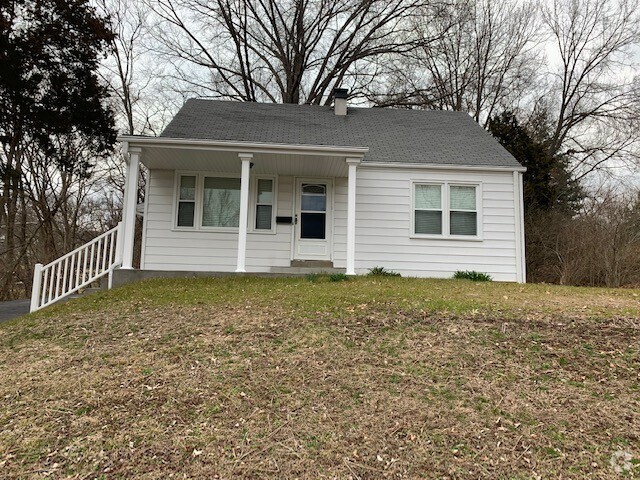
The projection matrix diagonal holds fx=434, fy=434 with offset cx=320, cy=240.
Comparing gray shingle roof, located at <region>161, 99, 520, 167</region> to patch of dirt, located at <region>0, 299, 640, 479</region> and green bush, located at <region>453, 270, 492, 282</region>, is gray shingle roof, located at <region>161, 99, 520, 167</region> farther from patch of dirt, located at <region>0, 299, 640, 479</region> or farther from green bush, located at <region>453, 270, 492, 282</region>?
patch of dirt, located at <region>0, 299, 640, 479</region>

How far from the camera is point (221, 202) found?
393 inches

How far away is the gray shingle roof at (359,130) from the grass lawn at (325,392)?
203 inches

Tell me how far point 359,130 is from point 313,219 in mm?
3187

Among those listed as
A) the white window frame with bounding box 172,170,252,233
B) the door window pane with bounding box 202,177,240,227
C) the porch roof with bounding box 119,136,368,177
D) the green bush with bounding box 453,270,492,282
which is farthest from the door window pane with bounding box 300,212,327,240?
the green bush with bounding box 453,270,492,282

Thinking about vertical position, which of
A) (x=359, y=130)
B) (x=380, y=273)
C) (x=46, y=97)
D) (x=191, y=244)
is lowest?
(x=380, y=273)

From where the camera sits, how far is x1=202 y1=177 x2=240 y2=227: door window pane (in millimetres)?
9922

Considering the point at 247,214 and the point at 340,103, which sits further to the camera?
the point at 340,103

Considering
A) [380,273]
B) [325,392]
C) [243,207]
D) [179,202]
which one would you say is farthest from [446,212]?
[325,392]

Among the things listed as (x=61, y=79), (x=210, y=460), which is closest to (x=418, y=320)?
(x=210, y=460)

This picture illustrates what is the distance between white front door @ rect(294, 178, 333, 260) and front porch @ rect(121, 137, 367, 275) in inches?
0.9

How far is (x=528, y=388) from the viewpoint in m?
3.64

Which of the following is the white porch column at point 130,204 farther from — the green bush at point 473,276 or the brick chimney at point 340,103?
the green bush at point 473,276

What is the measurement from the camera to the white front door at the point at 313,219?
10.0 meters

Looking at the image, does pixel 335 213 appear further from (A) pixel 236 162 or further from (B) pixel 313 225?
(A) pixel 236 162
